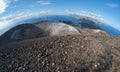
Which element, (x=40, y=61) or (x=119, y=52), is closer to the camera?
(x=40, y=61)

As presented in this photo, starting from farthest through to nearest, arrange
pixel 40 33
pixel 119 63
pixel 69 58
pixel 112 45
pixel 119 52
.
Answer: pixel 40 33, pixel 112 45, pixel 119 52, pixel 119 63, pixel 69 58

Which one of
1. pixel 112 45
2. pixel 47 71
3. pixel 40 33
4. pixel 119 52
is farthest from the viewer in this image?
pixel 40 33

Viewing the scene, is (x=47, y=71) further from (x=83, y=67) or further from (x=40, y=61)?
(x=83, y=67)

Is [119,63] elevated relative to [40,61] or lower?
lower

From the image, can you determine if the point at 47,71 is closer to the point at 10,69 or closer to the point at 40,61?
the point at 40,61

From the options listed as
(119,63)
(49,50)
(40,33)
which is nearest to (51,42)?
(49,50)

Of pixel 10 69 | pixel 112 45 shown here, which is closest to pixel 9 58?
pixel 10 69
